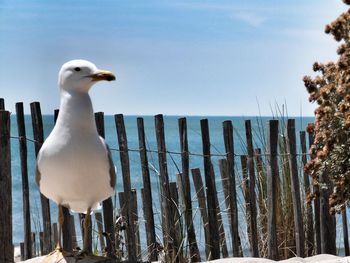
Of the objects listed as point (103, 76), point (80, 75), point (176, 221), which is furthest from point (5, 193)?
point (176, 221)

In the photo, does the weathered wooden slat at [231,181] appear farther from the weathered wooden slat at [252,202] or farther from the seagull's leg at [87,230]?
the seagull's leg at [87,230]

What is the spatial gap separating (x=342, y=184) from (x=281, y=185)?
2.35m

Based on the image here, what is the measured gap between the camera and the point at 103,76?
4.90 m

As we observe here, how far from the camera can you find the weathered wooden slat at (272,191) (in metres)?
7.07

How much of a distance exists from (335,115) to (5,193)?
2475 mm

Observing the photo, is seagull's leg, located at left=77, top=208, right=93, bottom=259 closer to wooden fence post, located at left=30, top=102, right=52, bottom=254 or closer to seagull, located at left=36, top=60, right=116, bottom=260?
seagull, located at left=36, top=60, right=116, bottom=260

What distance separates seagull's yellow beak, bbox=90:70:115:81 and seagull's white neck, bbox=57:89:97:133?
5.4 inches

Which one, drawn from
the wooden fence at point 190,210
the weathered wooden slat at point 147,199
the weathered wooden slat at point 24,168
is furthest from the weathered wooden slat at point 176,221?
the weathered wooden slat at point 24,168

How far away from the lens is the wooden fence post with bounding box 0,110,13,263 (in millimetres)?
5914

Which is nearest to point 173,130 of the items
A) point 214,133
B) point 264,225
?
point 214,133

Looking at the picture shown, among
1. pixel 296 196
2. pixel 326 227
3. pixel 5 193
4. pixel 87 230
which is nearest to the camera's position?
pixel 87 230

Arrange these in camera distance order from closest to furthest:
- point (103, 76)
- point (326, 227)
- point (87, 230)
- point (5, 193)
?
point (103, 76) → point (87, 230) → point (5, 193) → point (326, 227)

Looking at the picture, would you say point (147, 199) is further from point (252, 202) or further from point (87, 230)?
point (87, 230)

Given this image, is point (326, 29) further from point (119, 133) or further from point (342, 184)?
point (119, 133)
